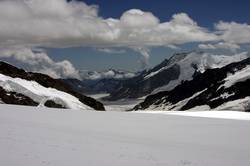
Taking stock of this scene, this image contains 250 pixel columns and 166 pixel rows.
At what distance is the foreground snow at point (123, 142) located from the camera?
71.4ft

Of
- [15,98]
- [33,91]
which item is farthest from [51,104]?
[15,98]

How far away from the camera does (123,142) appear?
2698 cm

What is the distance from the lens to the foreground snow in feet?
71.4

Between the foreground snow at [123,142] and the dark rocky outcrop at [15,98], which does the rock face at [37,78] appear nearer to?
the dark rocky outcrop at [15,98]

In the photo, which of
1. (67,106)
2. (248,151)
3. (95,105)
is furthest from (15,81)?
(248,151)

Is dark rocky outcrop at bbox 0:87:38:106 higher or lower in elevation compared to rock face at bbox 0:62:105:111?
lower

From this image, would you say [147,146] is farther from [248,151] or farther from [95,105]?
A: [95,105]

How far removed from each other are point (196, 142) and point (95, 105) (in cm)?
15497

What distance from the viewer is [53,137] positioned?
90.1 ft

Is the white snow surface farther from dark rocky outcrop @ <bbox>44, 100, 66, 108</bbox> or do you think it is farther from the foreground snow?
the foreground snow

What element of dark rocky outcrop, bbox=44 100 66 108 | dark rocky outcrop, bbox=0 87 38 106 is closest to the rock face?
dark rocky outcrop, bbox=0 87 38 106

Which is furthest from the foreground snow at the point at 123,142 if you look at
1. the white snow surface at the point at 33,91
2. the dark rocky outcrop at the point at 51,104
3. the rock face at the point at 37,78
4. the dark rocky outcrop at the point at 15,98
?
the rock face at the point at 37,78

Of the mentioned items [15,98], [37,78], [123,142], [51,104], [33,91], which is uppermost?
[37,78]

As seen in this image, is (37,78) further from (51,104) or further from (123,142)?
(123,142)
